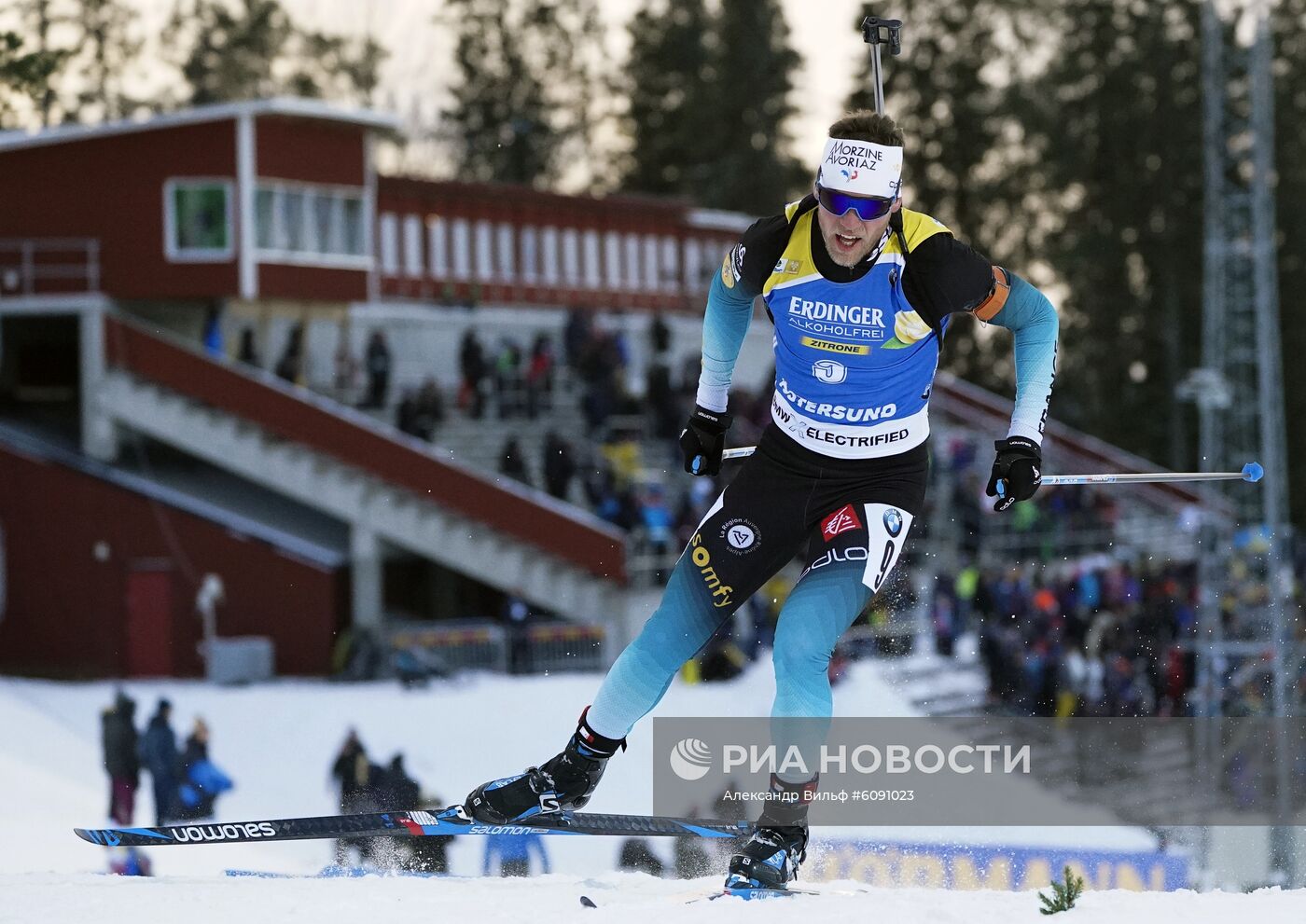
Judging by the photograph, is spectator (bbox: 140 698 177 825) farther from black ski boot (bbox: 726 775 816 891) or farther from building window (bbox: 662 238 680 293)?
building window (bbox: 662 238 680 293)

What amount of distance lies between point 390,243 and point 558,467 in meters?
10.0

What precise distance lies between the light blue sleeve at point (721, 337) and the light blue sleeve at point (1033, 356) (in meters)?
0.85

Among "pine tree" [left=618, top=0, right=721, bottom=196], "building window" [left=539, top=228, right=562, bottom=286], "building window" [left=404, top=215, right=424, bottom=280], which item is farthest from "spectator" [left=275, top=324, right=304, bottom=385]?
"pine tree" [left=618, top=0, right=721, bottom=196]

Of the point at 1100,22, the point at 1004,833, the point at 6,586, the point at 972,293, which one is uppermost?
the point at 1100,22

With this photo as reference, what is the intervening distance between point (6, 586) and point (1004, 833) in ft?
47.2

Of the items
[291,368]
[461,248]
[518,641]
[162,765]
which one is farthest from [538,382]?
[162,765]

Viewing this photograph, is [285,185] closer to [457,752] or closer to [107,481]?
[107,481]

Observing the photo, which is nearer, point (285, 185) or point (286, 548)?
point (286, 548)

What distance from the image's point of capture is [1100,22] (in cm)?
Result: 4138

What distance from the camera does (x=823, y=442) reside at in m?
6.02

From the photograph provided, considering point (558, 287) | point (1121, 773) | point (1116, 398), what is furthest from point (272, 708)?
point (1116, 398)

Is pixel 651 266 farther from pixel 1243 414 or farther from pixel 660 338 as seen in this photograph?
pixel 1243 414

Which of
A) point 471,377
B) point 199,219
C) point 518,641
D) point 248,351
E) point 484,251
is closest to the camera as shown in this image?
point 518,641

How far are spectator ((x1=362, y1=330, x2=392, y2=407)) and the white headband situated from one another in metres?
17.5
